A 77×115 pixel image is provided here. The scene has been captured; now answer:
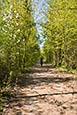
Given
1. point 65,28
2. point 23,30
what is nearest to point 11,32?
point 23,30

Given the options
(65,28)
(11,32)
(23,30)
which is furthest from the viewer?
(65,28)

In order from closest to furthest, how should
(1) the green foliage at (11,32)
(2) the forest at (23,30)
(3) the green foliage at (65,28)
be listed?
(1) the green foliage at (11,32), (2) the forest at (23,30), (3) the green foliage at (65,28)

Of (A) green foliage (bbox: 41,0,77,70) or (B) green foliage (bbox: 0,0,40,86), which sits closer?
(B) green foliage (bbox: 0,0,40,86)

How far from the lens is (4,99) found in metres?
12.3

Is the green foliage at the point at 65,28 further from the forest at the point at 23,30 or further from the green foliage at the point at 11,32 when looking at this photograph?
the green foliage at the point at 11,32

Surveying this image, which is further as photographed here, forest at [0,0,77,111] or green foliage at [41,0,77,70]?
green foliage at [41,0,77,70]

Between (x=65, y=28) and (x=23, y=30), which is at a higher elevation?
(x=65, y=28)

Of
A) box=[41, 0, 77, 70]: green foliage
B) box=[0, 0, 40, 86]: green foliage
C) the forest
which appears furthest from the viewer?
box=[41, 0, 77, 70]: green foliage

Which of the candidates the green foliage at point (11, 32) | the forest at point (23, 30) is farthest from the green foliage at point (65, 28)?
the green foliage at point (11, 32)

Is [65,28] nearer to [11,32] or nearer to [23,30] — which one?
[23,30]

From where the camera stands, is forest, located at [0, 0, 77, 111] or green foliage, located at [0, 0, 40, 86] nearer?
green foliage, located at [0, 0, 40, 86]

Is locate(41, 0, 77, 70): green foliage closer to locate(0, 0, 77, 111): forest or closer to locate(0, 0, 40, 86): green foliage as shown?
locate(0, 0, 77, 111): forest

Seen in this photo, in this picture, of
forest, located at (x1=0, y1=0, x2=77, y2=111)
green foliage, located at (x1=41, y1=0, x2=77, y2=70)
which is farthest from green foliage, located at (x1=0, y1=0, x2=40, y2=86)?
green foliage, located at (x1=41, y1=0, x2=77, y2=70)

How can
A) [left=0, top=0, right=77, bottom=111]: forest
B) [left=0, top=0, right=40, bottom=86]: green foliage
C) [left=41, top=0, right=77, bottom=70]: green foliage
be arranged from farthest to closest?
[left=41, top=0, right=77, bottom=70]: green foliage → [left=0, top=0, right=77, bottom=111]: forest → [left=0, top=0, right=40, bottom=86]: green foliage
